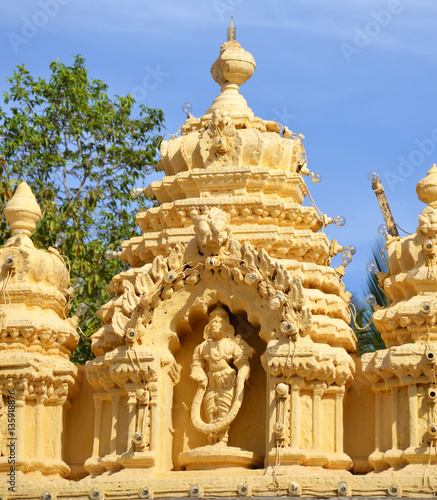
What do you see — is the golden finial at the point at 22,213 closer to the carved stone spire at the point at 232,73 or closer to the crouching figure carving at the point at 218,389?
the carved stone spire at the point at 232,73

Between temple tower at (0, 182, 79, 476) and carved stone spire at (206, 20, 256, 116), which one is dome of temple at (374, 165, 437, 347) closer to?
carved stone spire at (206, 20, 256, 116)

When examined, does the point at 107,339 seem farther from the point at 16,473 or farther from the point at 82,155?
the point at 82,155

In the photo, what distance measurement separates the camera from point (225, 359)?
24.7 m

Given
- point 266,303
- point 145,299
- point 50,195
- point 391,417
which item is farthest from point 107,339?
point 50,195

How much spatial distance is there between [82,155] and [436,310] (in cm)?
1410

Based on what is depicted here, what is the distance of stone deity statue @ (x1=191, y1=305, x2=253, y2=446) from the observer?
80.0ft

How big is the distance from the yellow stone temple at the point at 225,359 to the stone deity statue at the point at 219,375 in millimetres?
22

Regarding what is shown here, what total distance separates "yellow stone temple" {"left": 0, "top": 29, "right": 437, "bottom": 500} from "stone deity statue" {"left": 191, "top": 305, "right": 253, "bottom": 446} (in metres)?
0.02

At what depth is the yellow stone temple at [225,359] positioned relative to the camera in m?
23.6

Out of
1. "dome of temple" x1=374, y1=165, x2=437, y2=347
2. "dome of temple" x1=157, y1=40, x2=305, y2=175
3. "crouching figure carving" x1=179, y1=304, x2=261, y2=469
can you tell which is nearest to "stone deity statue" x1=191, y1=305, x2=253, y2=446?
"crouching figure carving" x1=179, y1=304, x2=261, y2=469

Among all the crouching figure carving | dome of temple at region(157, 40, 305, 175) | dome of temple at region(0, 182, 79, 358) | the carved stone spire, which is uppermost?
the carved stone spire

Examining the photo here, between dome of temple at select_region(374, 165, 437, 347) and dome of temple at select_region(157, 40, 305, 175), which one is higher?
dome of temple at select_region(157, 40, 305, 175)

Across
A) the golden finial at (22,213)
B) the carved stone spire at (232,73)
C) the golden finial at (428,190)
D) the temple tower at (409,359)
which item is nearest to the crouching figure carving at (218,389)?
the temple tower at (409,359)

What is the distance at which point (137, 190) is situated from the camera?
2748 cm
